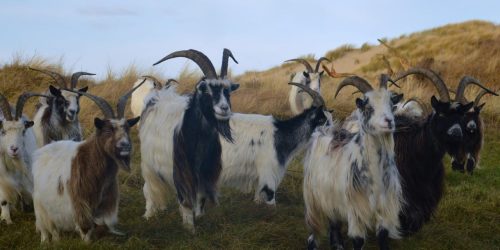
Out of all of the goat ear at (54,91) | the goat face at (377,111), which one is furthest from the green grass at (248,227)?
the goat face at (377,111)

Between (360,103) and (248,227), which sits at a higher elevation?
(360,103)

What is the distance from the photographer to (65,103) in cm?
892

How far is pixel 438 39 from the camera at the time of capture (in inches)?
1298

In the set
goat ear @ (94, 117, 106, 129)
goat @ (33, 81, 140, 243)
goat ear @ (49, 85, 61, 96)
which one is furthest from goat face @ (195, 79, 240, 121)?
goat ear @ (49, 85, 61, 96)

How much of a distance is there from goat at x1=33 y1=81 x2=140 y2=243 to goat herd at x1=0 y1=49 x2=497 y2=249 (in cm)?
1

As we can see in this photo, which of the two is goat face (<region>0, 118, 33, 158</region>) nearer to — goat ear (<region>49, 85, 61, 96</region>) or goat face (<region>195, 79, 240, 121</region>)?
goat ear (<region>49, 85, 61, 96</region>)

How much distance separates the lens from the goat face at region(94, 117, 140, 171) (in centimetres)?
634

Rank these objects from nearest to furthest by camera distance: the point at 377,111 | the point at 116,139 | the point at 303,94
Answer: the point at 377,111 < the point at 116,139 < the point at 303,94

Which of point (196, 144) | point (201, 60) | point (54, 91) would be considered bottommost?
point (196, 144)

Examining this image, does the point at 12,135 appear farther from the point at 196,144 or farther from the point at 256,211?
the point at 256,211

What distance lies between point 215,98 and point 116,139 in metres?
1.15

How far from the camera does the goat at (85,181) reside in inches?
254

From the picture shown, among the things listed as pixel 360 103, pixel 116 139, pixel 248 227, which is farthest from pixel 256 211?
pixel 360 103

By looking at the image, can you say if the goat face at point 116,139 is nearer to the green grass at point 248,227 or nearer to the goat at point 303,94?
the green grass at point 248,227
